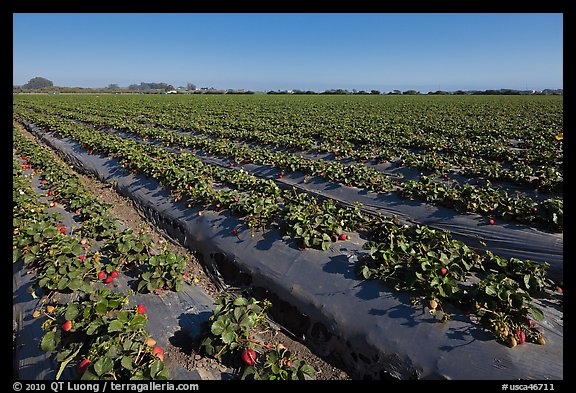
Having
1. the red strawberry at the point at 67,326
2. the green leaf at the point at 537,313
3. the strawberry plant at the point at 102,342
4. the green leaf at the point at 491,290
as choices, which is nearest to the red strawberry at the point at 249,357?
the strawberry plant at the point at 102,342

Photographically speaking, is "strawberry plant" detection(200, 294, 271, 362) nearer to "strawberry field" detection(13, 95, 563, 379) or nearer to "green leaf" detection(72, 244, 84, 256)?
"strawberry field" detection(13, 95, 563, 379)

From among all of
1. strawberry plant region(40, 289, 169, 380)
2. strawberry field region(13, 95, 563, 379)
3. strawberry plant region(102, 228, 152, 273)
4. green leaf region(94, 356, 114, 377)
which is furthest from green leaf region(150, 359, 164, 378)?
strawberry plant region(102, 228, 152, 273)

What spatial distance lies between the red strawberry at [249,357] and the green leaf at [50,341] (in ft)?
6.20

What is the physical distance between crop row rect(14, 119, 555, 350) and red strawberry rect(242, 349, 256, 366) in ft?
6.11

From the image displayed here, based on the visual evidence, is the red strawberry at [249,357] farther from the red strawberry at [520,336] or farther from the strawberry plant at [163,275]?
the red strawberry at [520,336]

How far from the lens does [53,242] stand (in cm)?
469

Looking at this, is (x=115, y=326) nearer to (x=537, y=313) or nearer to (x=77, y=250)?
(x=77, y=250)

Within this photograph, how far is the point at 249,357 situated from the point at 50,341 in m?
2.02

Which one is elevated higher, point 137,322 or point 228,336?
point 137,322

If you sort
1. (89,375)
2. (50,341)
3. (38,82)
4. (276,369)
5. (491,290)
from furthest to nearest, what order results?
(38,82) < (491,290) < (50,341) < (276,369) < (89,375)

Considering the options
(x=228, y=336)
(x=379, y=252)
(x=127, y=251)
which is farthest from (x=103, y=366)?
(x=379, y=252)

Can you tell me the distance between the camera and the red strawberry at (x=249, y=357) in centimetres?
304

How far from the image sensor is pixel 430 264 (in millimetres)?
4008
